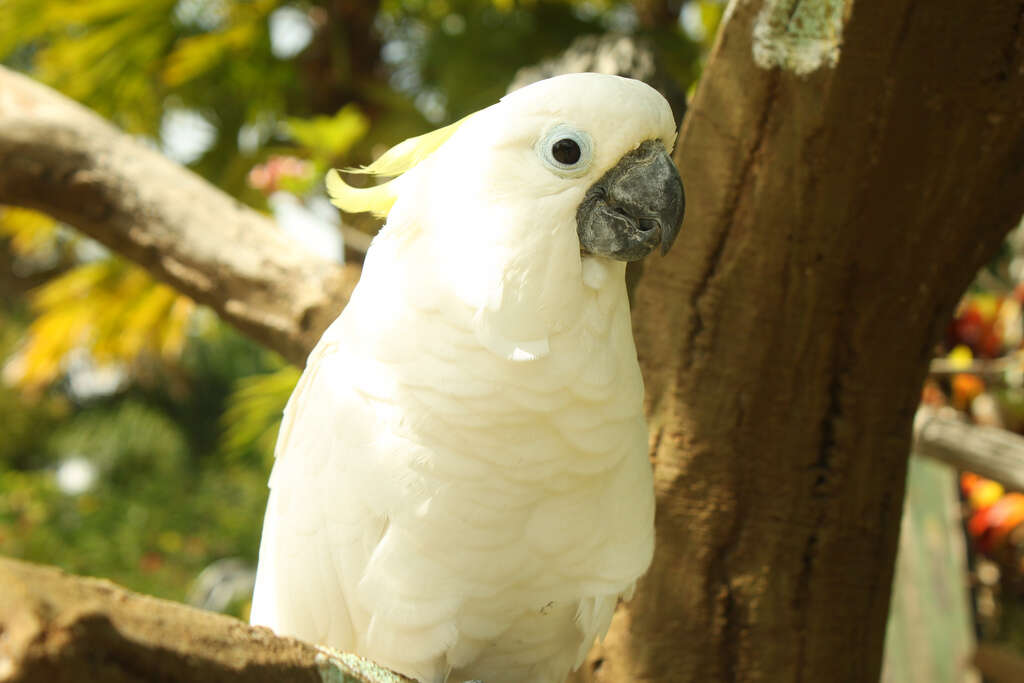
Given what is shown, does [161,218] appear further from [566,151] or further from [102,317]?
[102,317]

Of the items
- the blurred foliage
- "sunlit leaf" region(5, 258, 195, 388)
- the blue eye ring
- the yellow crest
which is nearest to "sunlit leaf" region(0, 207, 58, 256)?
the blurred foliage

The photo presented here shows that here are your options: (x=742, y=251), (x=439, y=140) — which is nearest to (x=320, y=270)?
(x=439, y=140)

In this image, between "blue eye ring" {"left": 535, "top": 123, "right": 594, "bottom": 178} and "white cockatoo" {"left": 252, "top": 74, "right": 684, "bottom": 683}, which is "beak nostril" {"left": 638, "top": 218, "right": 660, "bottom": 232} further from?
"blue eye ring" {"left": 535, "top": 123, "right": 594, "bottom": 178}

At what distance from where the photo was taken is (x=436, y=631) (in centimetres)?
148

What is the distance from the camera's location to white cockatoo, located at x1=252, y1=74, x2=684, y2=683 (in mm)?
1406

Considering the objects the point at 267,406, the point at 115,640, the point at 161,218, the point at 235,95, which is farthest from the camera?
the point at 235,95

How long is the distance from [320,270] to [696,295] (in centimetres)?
111

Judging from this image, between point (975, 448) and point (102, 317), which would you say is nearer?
point (975, 448)

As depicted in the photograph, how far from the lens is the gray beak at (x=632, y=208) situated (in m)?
1.45

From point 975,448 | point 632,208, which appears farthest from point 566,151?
point 975,448

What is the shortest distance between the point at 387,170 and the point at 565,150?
37cm

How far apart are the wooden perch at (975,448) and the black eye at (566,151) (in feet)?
5.67

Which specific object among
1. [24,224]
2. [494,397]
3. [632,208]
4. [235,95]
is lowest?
[24,224]

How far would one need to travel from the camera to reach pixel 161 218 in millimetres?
2584
